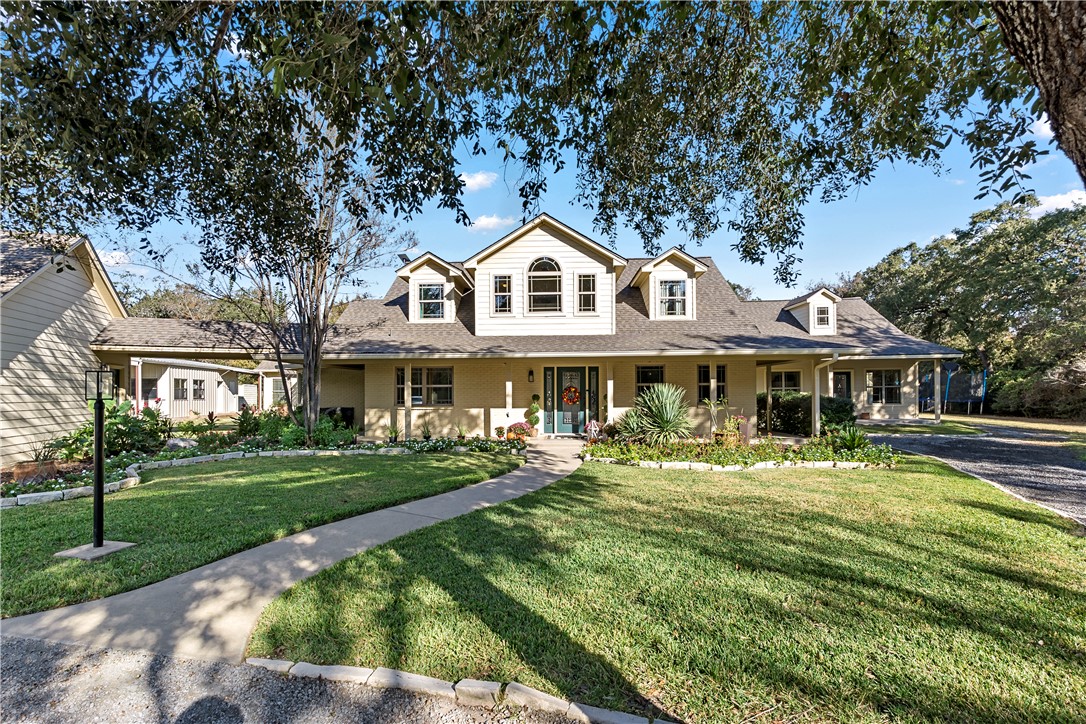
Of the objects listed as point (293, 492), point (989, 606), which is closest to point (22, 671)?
point (293, 492)

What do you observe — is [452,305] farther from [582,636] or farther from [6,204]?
[582,636]

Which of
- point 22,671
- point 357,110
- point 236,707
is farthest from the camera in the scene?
point 357,110

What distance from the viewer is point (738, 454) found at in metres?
10.1

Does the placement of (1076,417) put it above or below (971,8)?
below

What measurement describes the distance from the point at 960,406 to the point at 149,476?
37.4 m

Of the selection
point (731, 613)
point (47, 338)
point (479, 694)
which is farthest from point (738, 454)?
point (47, 338)

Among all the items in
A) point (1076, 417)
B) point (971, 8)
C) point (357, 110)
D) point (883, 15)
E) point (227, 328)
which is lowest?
point (1076, 417)

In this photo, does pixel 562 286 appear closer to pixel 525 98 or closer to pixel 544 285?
pixel 544 285

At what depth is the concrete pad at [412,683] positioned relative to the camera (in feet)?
8.51

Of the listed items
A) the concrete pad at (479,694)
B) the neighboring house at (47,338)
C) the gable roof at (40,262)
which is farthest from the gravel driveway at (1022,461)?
the gable roof at (40,262)

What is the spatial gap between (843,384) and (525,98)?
21052mm

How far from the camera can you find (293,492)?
712 centimetres

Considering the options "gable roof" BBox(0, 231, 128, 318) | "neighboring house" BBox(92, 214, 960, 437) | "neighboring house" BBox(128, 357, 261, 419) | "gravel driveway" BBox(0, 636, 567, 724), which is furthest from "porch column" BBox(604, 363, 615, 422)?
"neighboring house" BBox(128, 357, 261, 419)

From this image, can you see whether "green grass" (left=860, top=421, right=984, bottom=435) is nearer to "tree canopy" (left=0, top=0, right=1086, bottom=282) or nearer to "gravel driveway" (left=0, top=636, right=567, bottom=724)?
"tree canopy" (left=0, top=0, right=1086, bottom=282)
